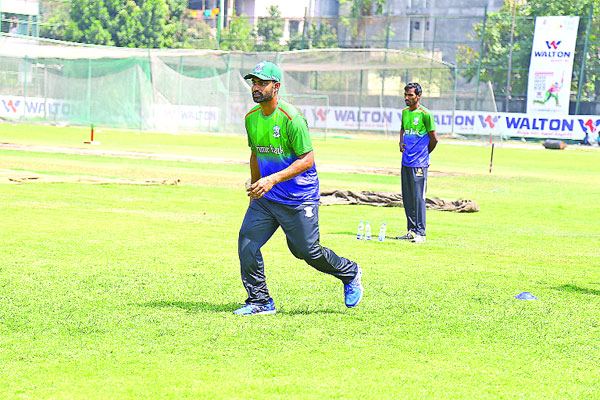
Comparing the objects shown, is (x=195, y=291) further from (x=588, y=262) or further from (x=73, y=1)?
(x=73, y=1)

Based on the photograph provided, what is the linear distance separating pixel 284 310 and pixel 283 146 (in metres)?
1.48

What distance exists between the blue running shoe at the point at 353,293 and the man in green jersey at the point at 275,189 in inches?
12.8

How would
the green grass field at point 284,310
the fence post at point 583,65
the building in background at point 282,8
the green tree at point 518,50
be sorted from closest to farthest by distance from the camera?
the green grass field at point 284,310
the fence post at point 583,65
the green tree at point 518,50
the building in background at point 282,8

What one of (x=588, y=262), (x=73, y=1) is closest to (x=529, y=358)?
(x=588, y=262)

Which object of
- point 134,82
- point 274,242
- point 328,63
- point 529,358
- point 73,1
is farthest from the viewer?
point 73,1

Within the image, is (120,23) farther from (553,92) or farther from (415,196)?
(415,196)

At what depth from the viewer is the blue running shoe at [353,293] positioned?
789 cm

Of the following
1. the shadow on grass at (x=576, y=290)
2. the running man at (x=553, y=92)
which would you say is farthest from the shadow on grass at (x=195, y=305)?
the running man at (x=553, y=92)

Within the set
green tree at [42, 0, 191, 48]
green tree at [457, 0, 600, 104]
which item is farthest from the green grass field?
green tree at [42, 0, 191, 48]

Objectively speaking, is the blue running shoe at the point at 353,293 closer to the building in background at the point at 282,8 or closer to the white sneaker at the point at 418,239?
the white sneaker at the point at 418,239

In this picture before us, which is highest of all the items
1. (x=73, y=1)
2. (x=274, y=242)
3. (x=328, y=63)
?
(x=73, y=1)

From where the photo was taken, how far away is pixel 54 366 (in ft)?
19.0

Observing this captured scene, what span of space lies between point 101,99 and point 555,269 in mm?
41908

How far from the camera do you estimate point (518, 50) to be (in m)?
64.3
